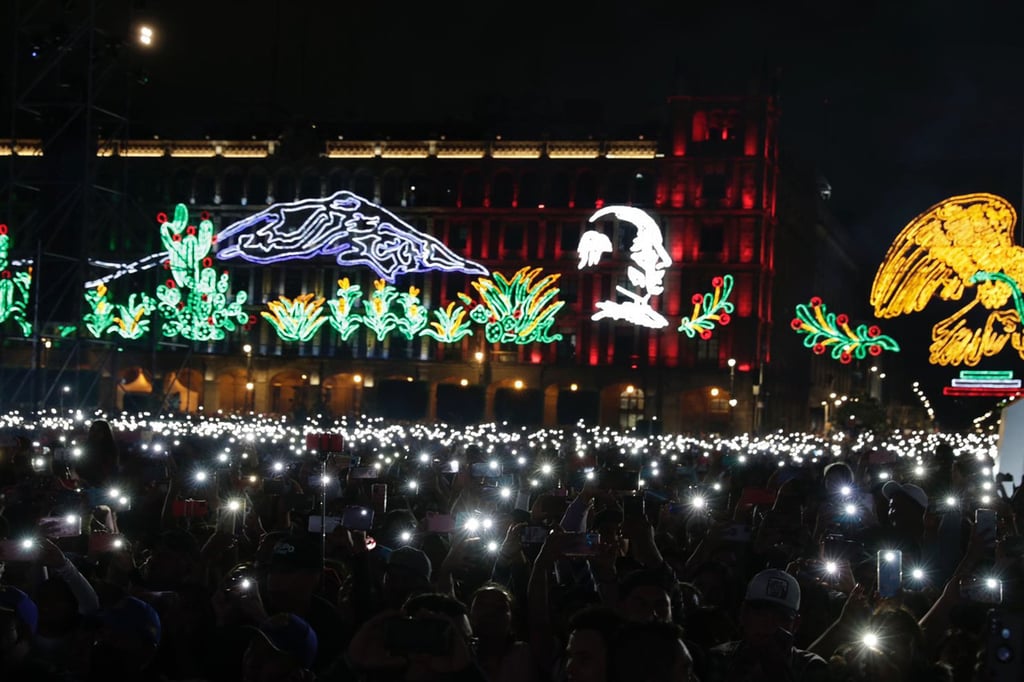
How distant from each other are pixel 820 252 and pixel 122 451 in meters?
77.9

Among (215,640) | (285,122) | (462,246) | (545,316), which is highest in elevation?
(285,122)

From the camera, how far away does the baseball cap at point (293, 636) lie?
619cm

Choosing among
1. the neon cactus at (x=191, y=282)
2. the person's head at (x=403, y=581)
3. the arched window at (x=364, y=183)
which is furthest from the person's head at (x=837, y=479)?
the arched window at (x=364, y=183)

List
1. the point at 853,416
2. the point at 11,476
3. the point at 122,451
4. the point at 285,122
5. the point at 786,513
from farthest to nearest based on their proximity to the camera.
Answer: the point at 285,122 < the point at 853,416 < the point at 122,451 < the point at 11,476 < the point at 786,513

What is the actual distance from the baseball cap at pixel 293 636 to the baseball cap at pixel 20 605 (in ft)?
3.38

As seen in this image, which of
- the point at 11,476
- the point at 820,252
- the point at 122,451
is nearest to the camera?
A: the point at 11,476

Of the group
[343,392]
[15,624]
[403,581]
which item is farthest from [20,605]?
[343,392]

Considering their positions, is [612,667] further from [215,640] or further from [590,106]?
[590,106]

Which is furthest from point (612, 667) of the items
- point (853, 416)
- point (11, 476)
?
point (853, 416)

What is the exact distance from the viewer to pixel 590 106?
7675 cm

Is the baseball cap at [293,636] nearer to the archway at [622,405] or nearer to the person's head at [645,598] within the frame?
the person's head at [645,598]

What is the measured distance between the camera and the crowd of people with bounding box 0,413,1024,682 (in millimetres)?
5625

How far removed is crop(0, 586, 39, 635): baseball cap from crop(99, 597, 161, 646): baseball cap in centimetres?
32

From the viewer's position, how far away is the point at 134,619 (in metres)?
6.33
